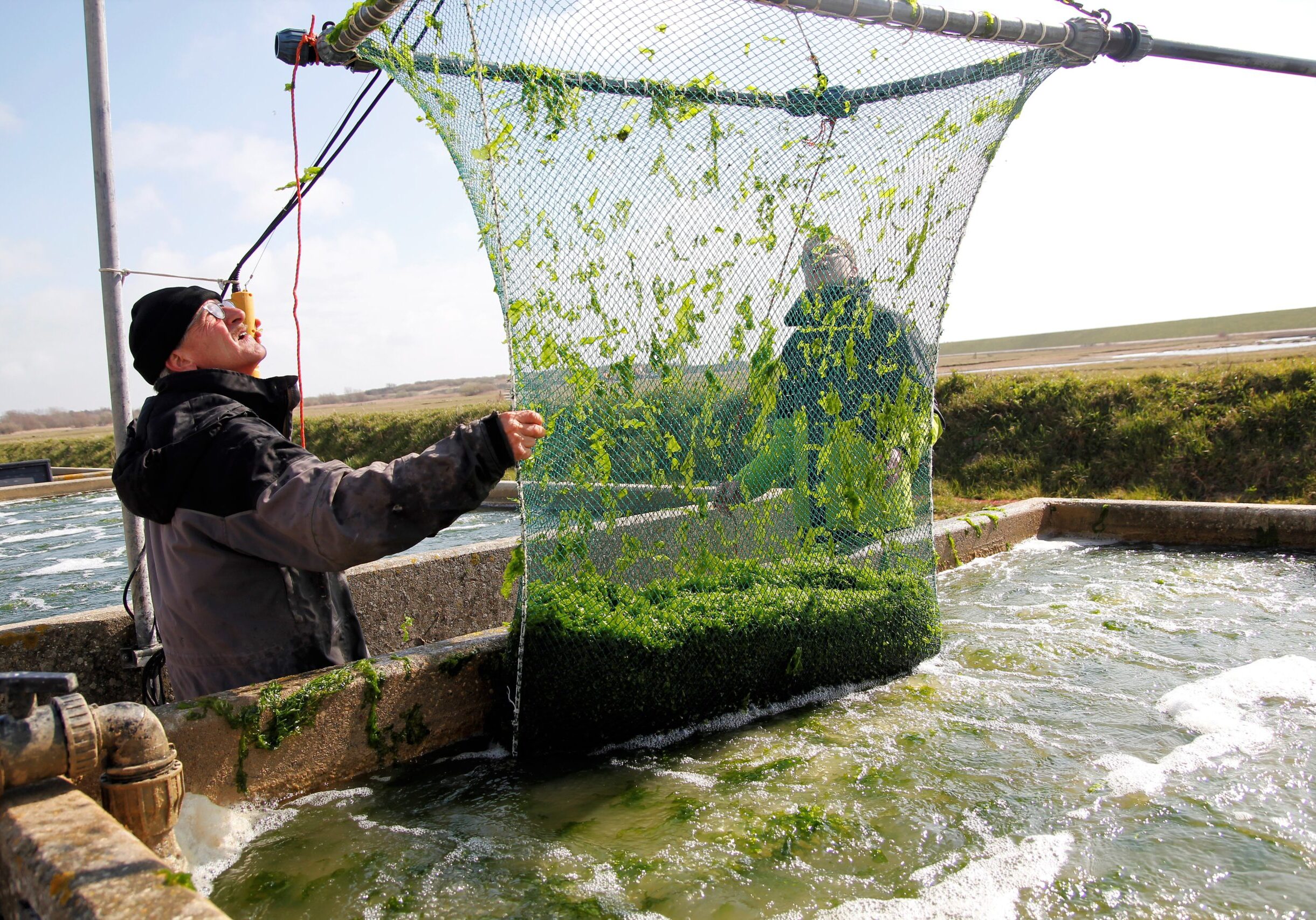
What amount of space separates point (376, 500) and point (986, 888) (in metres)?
1.81

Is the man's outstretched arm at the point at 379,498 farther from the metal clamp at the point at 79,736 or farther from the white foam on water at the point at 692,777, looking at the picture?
the white foam on water at the point at 692,777

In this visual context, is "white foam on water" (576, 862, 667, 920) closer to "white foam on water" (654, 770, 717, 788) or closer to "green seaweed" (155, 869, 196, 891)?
"white foam on water" (654, 770, 717, 788)

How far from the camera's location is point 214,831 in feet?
7.88

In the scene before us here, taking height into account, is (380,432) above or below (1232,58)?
below

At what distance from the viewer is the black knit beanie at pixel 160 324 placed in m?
2.54

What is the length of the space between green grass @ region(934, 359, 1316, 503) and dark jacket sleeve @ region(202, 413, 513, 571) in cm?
711

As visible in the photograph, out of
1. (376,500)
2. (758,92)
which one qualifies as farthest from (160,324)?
(758,92)

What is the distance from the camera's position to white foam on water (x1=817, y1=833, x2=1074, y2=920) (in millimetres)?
2084

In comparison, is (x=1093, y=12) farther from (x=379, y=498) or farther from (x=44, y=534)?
(x=44, y=534)

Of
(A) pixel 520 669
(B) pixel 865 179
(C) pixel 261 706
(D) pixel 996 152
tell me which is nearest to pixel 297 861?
(C) pixel 261 706

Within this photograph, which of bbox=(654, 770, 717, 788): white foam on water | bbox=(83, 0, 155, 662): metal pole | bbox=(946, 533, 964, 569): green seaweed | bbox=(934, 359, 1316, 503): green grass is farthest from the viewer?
bbox=(934, 359, 1316, 503): green grass

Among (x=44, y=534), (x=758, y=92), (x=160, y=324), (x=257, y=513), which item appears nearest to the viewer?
(x=257, y=513)

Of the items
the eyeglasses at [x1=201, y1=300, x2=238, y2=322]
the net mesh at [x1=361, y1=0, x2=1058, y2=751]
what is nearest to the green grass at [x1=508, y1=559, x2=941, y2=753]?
the net mesh at [x1=361, y1=0, x2=1058, y2=751]

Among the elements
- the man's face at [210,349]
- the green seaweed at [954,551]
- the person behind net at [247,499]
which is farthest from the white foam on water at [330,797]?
the green seaweed at [954,551]
